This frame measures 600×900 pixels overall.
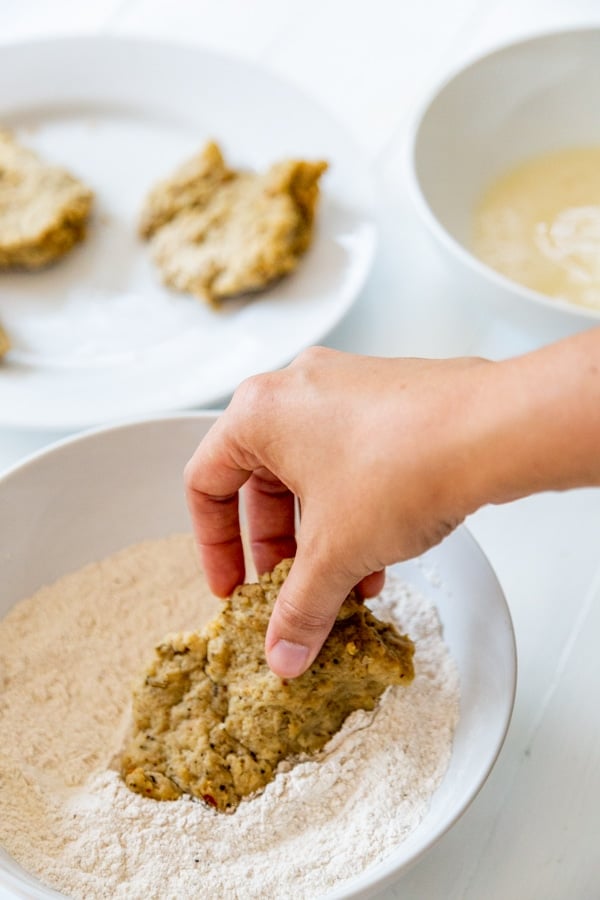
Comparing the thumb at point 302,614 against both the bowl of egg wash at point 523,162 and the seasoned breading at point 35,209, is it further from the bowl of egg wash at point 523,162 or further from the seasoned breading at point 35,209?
the seasoned breading at point 35,209

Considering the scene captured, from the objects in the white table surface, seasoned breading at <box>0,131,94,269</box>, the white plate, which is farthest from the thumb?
seasoned breading at <box>0,131,94,269</box>

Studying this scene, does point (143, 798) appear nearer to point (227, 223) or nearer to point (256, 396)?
point (256, 396)

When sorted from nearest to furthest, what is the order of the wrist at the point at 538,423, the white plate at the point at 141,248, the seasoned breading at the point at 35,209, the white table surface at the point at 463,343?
the wrist at the point at 538,423
the white table surface at the point at 463,343
the white plate at the point at 141,248
the seasoned breading at the point at 35,209

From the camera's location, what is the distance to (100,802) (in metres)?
0.83

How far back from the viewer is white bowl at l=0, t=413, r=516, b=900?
0.81 metres

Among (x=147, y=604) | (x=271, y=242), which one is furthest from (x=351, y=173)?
(x=147, y=604)

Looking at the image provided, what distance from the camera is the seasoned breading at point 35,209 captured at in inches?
52.2

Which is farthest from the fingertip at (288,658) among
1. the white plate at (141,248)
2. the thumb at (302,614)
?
the white plate at (141,248)

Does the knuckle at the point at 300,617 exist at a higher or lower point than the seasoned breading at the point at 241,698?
higher

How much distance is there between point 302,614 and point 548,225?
77cm

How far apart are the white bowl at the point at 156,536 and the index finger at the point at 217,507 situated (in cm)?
12

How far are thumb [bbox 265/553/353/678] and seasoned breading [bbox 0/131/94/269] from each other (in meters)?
0.74

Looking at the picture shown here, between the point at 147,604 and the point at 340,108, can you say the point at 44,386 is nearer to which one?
the point at 147,604

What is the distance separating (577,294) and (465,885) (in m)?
0.70
